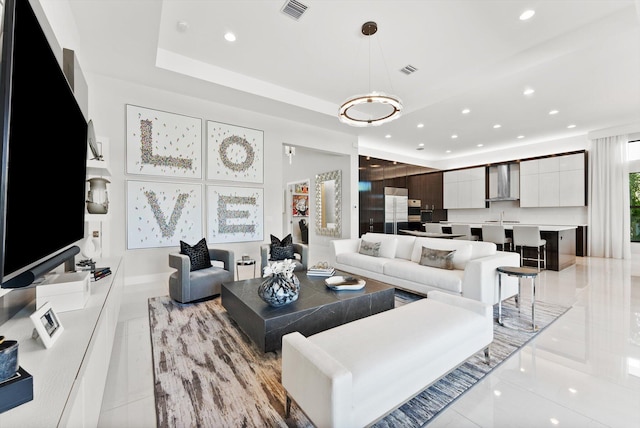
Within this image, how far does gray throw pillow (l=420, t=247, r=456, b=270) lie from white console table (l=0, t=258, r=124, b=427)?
3406mm

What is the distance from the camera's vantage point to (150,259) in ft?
14.2

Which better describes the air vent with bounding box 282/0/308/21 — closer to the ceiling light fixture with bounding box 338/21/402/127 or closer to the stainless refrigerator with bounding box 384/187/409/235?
the ceiling light fixture with bounding box 338/21/402/127

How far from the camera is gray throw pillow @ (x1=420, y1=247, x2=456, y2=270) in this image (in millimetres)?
3520

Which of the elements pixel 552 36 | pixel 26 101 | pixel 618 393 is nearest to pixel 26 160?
pixel 26 101

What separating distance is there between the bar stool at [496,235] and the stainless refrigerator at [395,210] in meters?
2.61

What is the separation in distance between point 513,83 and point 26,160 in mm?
5706

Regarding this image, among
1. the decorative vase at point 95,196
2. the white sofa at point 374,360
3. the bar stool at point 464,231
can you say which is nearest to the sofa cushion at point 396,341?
the white sofa at point 374,360

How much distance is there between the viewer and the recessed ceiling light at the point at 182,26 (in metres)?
3.23

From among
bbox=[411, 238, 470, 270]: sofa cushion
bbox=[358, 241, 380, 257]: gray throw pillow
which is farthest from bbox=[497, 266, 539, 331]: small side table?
bbox=[358, 241, 380, 257]: gray throw pillow

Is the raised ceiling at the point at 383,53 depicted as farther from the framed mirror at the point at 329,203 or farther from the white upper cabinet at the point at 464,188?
the white upper cabinet at the point at 464,188

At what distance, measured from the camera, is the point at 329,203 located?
8086mm

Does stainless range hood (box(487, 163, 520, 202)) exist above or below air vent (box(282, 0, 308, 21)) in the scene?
below

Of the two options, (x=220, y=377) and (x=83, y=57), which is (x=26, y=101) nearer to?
(x=220, y=377)

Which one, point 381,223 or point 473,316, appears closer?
point 473,316
